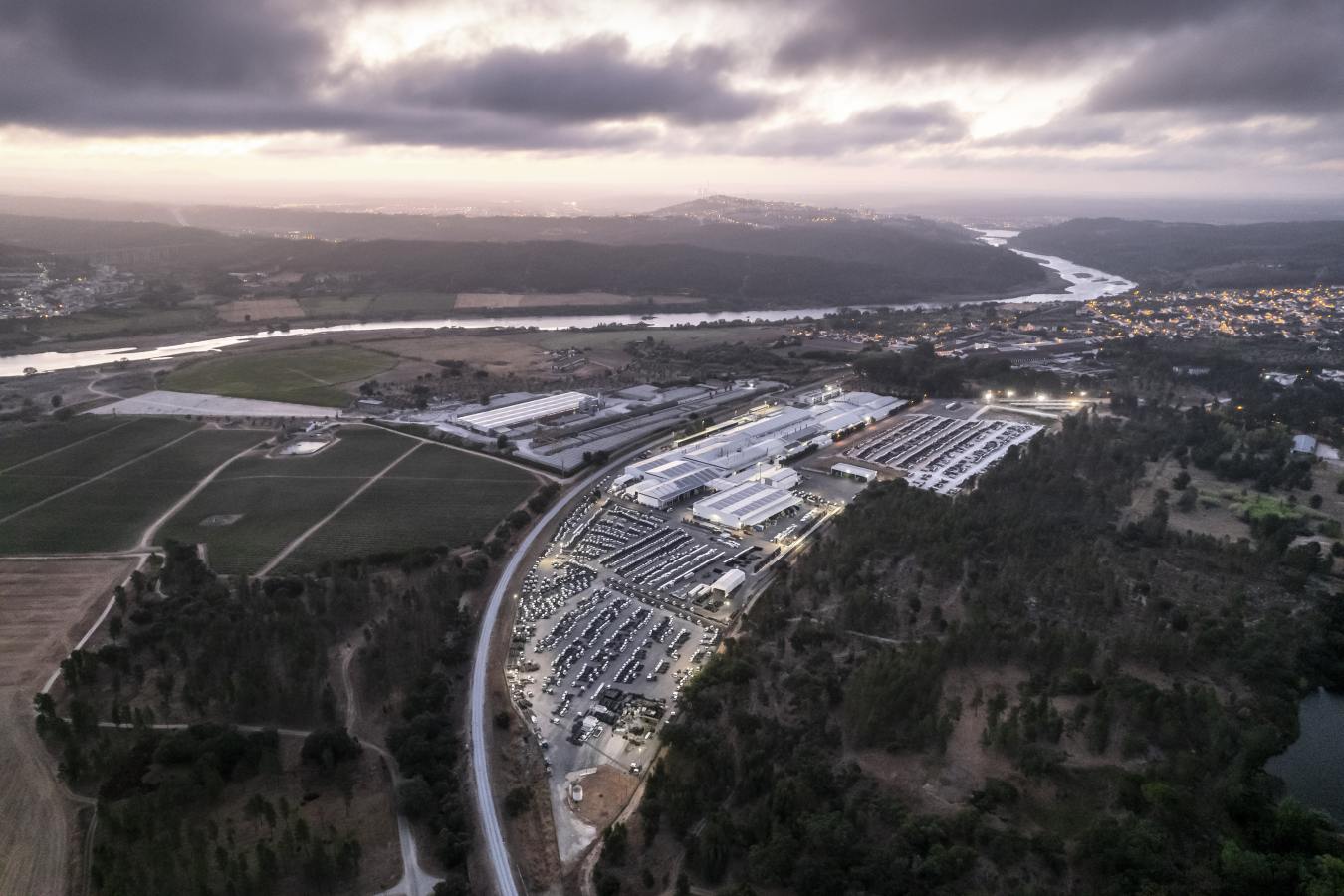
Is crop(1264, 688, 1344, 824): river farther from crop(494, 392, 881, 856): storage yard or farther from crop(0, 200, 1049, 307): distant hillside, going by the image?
crop(0, 200, 1049, 307): distant hillside

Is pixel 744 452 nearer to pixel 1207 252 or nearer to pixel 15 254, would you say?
pixel 15 254

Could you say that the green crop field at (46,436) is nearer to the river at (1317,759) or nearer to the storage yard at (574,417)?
the storage yard at (574,417)

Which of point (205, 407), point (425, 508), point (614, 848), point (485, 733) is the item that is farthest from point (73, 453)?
point (614, 848)

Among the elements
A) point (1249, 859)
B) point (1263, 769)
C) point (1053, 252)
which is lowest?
point (1263, 769)

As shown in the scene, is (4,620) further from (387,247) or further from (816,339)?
(387,247)

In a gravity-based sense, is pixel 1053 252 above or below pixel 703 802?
above

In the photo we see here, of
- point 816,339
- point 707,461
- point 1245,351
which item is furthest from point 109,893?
point 1245,351
